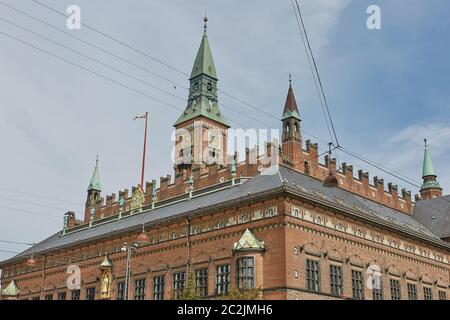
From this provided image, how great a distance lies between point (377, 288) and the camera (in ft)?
142

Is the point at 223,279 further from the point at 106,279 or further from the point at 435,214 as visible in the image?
the point at 435,214

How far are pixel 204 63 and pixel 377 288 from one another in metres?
40.9

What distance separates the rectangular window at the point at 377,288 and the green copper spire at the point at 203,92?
35383mm

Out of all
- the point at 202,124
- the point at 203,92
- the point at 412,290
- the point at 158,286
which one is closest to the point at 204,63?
the point at 203,92

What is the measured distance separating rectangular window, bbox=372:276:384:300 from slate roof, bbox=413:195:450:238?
716 inches

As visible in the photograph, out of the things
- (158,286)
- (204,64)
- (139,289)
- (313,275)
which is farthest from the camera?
(204,64)

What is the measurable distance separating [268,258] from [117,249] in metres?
18.3

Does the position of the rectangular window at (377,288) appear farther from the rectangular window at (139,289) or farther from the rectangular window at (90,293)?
the rectangular window at (90,293)

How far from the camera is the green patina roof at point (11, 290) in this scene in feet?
199

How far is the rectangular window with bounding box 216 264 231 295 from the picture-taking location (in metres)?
38.7

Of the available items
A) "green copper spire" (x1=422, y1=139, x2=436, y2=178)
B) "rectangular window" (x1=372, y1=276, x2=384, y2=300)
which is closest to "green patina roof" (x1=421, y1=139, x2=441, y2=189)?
"green copper spire" (x1=422, y1=139, x2=436, y2=178)
